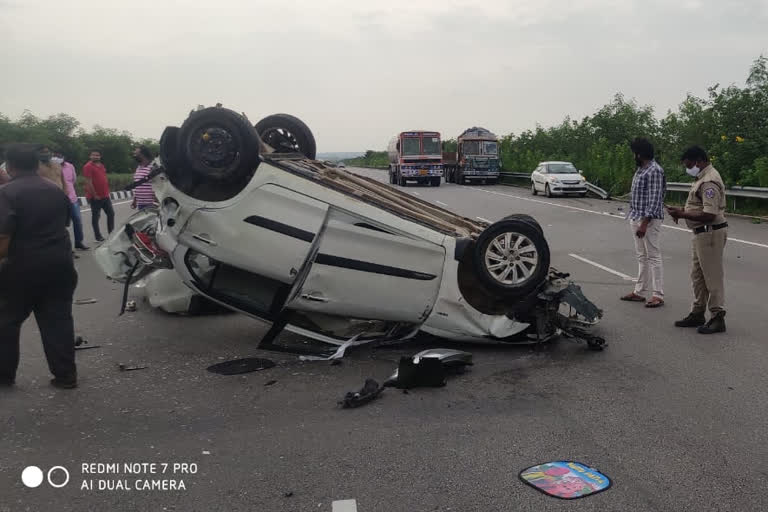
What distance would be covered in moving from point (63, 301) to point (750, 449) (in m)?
4.63

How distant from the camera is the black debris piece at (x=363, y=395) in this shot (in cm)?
457

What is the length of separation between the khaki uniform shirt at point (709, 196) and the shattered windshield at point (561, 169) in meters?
21.5

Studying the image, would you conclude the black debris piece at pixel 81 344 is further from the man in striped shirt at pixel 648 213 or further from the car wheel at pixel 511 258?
the man in striped shirt at pixel 648 213

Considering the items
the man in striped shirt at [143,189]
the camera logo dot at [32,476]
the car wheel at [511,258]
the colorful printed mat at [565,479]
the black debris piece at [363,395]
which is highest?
the man in striped shirt at [143,189]

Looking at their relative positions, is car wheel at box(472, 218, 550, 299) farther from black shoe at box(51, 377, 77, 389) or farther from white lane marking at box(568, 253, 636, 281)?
white lane marking at box(568, 253, 636, 281)

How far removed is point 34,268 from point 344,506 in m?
3.05

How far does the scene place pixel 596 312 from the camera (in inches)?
238

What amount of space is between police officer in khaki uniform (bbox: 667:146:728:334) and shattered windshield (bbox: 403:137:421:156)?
102 ft

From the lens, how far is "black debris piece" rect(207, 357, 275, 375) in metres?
5.45

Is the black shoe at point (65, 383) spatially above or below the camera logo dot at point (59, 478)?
above

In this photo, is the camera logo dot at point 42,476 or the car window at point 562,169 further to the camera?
the car window at point 562,169

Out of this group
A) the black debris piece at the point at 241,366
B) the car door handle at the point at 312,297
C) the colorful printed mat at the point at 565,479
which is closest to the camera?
the colorful printed mat at the point at 565,479

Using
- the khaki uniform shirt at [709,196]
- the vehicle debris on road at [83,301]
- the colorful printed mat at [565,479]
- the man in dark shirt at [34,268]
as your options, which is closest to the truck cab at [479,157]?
the vehicle debris on road at [83,301]

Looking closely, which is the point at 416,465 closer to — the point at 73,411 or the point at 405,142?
the point at 73,411
